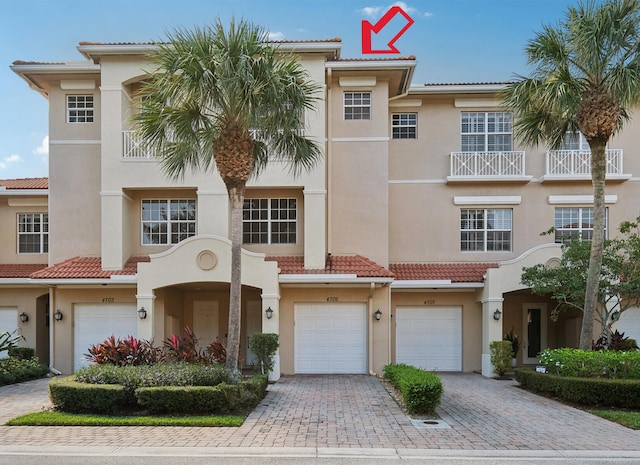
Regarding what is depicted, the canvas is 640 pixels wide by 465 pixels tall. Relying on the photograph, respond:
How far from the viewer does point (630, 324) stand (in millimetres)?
20125

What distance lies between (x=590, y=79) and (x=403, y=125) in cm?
829

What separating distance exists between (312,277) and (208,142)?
6353mm

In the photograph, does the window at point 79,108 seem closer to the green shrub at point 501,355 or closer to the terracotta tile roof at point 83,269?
the terracotta tile roof at point 83,269

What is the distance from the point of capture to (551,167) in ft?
69.9

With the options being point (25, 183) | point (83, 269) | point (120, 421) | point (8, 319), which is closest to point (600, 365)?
point (120, 421)

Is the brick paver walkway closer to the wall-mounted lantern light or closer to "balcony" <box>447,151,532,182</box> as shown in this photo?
the wall-mounted lantern light

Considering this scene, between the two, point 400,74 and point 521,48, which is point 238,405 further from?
point 400,74

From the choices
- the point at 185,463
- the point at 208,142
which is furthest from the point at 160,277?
the point at 185,463

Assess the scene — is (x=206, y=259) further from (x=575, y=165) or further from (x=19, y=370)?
(x=575, y=165)

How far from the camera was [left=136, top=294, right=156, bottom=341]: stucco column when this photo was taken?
1819 cm

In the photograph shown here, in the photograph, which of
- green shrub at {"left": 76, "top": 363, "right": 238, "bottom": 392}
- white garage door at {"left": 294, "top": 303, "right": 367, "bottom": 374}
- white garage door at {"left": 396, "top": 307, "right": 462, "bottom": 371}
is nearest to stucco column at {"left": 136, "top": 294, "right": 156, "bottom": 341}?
white garage door at {"left": 294, "top": 303, "right": 367, "bottom": 374}

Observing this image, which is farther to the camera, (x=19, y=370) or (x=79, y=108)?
(x=79, y=108)

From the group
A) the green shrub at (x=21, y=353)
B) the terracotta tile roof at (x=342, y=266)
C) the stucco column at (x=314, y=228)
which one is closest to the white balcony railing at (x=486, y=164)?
the terracotta tile roof at (x=342, y=266)

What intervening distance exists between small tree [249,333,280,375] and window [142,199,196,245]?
223 inches
